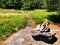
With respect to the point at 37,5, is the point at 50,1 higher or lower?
higher

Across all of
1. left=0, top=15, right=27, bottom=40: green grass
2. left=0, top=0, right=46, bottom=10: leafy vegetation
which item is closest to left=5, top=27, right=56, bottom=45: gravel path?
left=0, top=15, right=27, bottom=40: green grass

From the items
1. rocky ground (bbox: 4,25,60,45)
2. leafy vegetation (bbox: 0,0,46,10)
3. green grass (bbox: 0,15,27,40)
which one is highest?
green grass (bbox: 0,15,27,40)

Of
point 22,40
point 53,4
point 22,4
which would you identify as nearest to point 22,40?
point 22,40

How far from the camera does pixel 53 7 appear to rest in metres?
27.3

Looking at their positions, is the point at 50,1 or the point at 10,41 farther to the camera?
the point at 50,1

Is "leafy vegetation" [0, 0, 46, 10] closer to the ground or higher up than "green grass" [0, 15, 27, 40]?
closer to the ground

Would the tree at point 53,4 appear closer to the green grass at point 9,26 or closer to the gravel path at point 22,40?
the green grass at point 9,26

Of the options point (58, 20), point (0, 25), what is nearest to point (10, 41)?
point (0, 25)

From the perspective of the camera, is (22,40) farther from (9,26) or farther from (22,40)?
(9,26)

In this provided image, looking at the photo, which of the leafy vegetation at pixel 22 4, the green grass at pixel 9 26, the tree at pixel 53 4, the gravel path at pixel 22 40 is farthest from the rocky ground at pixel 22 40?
the leafy vegetation at pixel 22 4

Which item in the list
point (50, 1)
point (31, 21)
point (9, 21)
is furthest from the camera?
point (50, 1)

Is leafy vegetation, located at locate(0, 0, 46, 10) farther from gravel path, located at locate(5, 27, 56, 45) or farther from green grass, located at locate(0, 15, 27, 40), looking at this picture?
gravel path, located at locate(5, 27, 56, 45)

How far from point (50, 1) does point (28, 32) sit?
26.8 feet

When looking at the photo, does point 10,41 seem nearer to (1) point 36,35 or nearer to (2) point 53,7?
(1) point 36,35
